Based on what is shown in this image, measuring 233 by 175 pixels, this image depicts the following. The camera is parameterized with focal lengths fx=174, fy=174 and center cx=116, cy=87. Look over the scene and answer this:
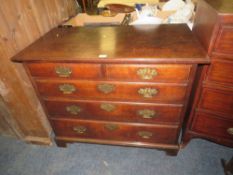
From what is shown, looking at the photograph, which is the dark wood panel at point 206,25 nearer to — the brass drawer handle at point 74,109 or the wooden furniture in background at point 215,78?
the wooden furniture in background at point 215,78

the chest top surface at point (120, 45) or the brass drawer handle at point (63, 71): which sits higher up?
the chest top surface at point (120, 45)

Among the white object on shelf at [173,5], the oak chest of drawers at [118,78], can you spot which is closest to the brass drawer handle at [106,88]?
the oak chest of drawers at [118,78]

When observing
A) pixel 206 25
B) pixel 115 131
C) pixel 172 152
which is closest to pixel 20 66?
pixel 115 131

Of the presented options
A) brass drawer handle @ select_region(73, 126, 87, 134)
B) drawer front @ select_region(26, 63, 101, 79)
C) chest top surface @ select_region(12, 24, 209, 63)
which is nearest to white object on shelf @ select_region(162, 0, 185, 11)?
chest top surface @ select_region(12, 24, 209, 63)

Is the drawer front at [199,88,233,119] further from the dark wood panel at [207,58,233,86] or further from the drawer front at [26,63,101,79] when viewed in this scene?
the drawer front at [26,63,101,79]

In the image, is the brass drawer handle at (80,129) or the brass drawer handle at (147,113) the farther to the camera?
the brass drawer handle at (80,129)

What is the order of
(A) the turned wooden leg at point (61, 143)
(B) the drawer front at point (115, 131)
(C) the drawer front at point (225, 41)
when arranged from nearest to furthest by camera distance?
(C) the drawer front at point (225, 41) < (B) the drawer front at point (115, 131) < (A) the turned wooden leg at point (61, 143)

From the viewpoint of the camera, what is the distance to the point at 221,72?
39.5 inches

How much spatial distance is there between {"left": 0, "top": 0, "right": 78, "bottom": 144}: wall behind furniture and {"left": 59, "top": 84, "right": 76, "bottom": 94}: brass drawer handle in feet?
1.04

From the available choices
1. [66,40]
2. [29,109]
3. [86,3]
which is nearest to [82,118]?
[29,109]

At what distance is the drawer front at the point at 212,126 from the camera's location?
1.21 meters

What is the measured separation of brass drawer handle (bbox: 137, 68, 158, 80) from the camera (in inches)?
38.1

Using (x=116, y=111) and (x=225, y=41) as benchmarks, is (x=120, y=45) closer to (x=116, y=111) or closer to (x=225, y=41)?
(x=116, y=111)

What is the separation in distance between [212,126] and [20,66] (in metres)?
1.42
